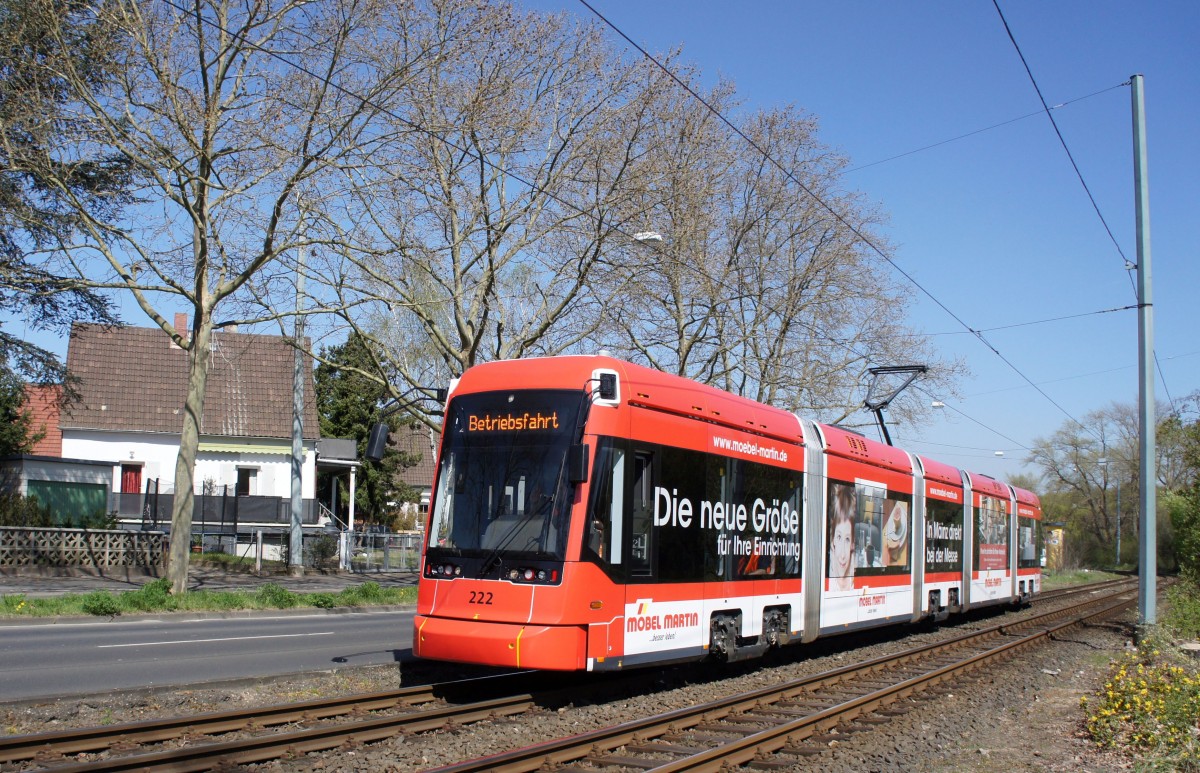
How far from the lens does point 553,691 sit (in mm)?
11031

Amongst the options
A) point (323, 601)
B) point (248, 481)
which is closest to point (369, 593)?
point (323, 601)

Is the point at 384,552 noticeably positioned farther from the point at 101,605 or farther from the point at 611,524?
the point at 611,524

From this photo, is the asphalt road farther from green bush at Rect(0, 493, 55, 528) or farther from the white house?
the white house

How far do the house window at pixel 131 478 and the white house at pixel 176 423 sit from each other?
0.04 meters

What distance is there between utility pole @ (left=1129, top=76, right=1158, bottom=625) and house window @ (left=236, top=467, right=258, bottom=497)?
1291 inches

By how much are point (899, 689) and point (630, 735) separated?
4.93m

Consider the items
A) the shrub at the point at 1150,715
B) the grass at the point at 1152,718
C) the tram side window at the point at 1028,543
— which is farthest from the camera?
the tram side window at the point at 1028,543

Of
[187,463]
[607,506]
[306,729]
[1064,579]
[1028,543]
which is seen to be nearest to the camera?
[306,729]

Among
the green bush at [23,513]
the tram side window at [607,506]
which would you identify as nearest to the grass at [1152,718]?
the tram side window at [607,506]

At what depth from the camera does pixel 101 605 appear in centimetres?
1817

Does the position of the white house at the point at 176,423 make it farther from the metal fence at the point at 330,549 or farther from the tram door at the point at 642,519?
the tram door at the point at 642,519

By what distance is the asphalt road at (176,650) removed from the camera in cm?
1145

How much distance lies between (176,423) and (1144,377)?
34492 millimetres

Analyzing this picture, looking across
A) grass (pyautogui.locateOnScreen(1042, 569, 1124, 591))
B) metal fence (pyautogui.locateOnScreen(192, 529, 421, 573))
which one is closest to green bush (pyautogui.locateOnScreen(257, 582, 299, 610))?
metal fence (pyautogui.locateOnScreen(192, 529, 421, 573))
